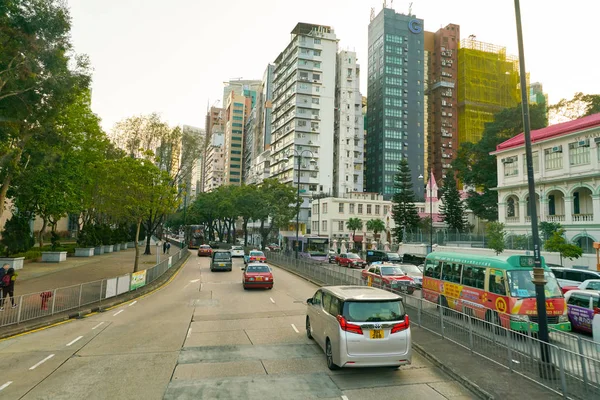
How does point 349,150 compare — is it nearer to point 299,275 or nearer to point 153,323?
point 299,275

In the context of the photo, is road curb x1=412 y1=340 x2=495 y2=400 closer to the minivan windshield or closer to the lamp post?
the lamp post

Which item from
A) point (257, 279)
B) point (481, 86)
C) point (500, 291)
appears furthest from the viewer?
point (481, 86)

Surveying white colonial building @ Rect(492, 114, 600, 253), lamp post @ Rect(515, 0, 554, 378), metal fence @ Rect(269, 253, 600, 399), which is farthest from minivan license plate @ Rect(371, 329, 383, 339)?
white colonial building @ Rect(492, 114, 600, 253)

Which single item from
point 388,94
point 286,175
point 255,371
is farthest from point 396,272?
point 388,94

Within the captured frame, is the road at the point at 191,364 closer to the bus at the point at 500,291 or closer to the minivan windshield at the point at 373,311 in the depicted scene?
the minivan windshield at the point at 373,311

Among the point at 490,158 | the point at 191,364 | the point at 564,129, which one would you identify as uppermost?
the point at 490,158

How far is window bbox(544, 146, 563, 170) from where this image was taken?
34.2m

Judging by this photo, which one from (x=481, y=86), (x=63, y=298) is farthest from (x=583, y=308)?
(x=481, y=86)

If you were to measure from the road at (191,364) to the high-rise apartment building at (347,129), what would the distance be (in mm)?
77598

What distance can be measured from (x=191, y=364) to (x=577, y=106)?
59.2m

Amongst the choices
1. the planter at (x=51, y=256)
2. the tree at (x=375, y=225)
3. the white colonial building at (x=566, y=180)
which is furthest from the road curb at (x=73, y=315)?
the tree at (x=375, y=225)

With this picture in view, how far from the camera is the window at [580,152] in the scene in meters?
31.6

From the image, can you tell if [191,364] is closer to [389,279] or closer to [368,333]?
[368,333]

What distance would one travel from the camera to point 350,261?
42062mm
